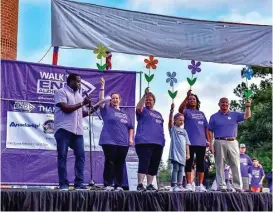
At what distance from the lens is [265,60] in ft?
32.6

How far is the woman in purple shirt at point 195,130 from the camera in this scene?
7.89m

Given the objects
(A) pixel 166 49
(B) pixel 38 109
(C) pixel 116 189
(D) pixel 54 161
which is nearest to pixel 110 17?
(A) pixel 166 49

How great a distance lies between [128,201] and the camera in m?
6.75

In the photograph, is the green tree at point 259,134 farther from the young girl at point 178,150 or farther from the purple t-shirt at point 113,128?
the purple t-shirt at point 113,128

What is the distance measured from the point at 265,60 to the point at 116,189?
4104 millimetres

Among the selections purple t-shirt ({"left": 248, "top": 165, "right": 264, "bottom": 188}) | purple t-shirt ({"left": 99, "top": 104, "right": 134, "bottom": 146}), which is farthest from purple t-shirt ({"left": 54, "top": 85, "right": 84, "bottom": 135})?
purple t-shirt ({"left": 248, "top": 165, "right": 264, "bottom": 188})

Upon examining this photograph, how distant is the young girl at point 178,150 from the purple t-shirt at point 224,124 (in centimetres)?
42

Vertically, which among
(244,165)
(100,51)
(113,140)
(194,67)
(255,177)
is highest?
(100,51)

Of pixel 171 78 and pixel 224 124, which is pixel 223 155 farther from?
pixel 171 78

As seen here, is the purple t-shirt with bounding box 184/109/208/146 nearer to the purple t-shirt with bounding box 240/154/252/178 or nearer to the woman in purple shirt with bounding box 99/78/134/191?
the woman in purple shirt with bounding box 99/78/134/191

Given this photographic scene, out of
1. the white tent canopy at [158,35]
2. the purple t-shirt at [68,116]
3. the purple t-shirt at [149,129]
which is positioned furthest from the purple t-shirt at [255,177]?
the purple t-shirt at [68,116]

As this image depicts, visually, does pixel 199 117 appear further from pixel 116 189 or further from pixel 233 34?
pixel 233 34

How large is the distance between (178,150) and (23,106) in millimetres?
2502

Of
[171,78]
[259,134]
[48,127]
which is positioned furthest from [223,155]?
[259,134]
